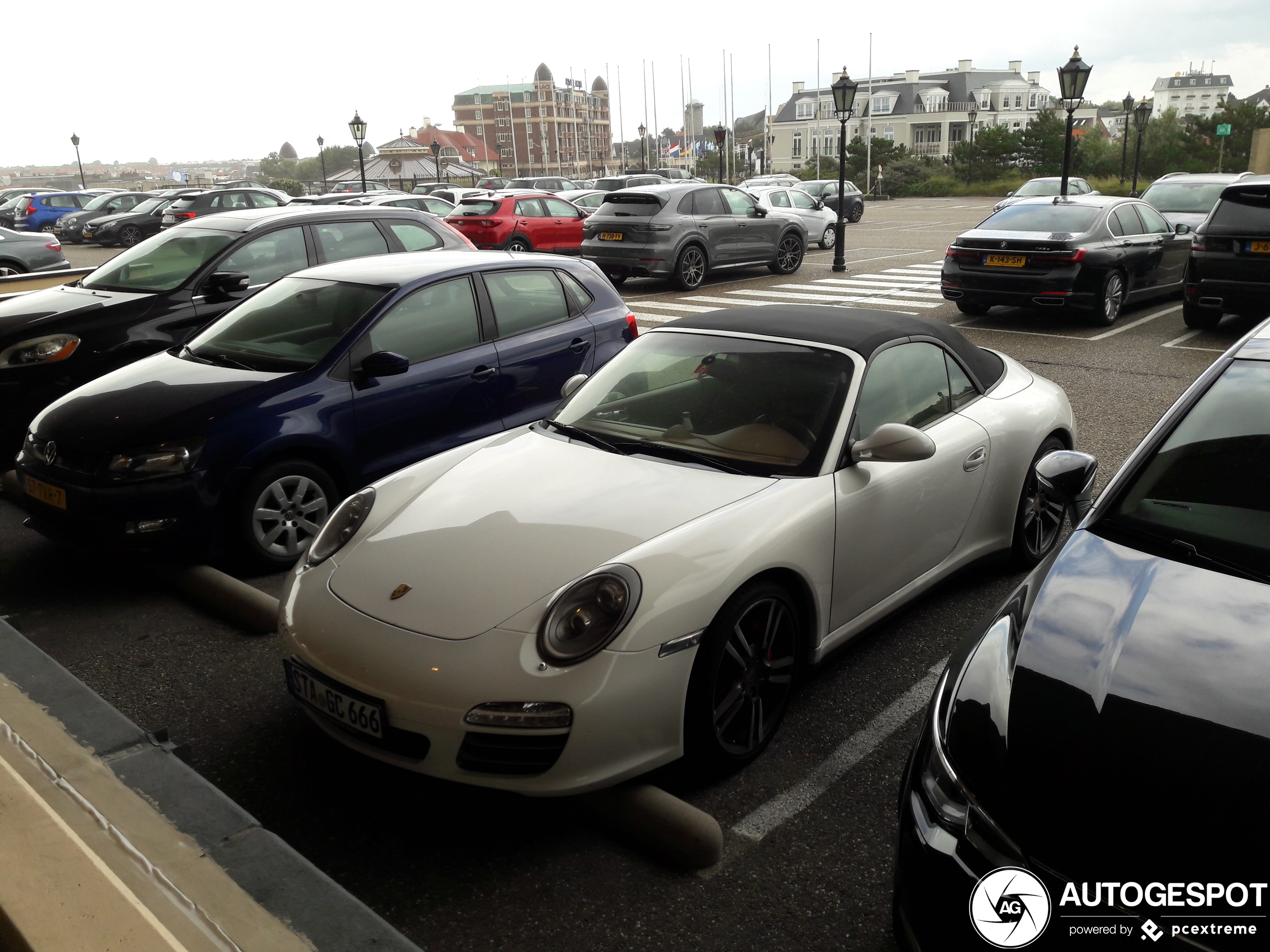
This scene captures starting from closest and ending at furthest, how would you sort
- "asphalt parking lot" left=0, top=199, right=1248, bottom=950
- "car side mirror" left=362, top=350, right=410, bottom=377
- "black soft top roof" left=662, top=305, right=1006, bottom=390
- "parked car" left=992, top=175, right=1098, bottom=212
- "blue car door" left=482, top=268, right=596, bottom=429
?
"asphalt parking lot" left=0, top=199, right=1248, bottom=950
"black soft top roof" left=662, top=305, right=1006, bottom=390
"car side mirror" left=362, top=350, right=410, bottom=377
"blue car door" left=482, top=268, right=596, bottom=429
"parked car" left=992, top=175, right=1098, bottom=212

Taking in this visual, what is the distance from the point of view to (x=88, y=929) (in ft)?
6.36

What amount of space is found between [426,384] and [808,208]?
20.0 metres

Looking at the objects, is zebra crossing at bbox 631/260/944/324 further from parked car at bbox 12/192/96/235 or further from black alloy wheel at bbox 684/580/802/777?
parked car at bbox 12/192/96/235

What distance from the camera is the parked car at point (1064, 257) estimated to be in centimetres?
1152

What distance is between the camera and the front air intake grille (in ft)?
9.03

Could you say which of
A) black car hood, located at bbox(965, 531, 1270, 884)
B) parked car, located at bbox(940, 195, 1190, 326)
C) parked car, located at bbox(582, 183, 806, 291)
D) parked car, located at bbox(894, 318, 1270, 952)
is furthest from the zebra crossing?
black car hood, located at bbox(965, 531, 1270, 884)

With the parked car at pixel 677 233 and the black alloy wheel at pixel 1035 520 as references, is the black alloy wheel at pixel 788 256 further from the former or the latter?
the black alloy wheel at pixel 1035 520

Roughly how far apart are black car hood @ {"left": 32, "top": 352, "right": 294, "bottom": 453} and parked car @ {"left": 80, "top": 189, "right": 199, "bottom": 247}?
25.9m

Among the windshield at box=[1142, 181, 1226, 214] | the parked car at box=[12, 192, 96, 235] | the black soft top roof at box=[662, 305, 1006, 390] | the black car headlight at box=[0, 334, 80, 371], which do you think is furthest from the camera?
the parked car at box=[12, 192, 96, 235]

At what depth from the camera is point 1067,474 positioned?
3.11m

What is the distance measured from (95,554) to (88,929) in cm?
327

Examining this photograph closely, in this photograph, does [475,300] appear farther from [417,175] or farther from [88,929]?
[417,175]

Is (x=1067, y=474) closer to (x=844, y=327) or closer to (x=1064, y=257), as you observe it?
(x=844, y=327)

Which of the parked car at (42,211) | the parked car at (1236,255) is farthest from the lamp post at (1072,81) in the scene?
the parked car at (42,211)
